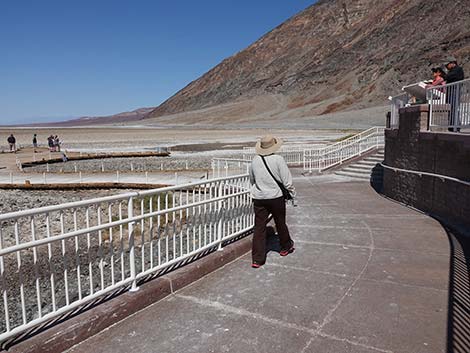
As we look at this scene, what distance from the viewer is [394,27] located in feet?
347

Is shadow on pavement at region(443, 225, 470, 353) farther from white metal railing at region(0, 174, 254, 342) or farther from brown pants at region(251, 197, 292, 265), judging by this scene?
white metal railing at region(0, 174, 254, 342)

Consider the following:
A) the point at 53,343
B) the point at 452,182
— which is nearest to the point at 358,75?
the point at 452,182

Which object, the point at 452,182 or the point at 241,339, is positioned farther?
the point at 452,182

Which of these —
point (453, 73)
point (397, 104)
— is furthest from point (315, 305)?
point (397, 104)

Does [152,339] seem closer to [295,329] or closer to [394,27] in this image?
[295,329]

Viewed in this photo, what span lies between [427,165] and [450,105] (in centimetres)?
141

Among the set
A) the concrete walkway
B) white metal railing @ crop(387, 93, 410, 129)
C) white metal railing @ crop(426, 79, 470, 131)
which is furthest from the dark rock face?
the concrete walkway

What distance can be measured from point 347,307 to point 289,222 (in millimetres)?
4186

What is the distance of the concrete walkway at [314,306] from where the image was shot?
368 centimetres

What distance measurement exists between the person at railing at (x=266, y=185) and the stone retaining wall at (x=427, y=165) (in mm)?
4019

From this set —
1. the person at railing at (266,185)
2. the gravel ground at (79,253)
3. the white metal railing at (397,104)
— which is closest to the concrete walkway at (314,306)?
the person at railing at (266,185)

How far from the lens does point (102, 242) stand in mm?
4637

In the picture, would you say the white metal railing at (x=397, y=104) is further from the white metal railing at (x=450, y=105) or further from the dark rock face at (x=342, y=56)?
the dark rock face at (x=342, y=56)

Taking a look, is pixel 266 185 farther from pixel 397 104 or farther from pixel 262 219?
pixel 397 104
